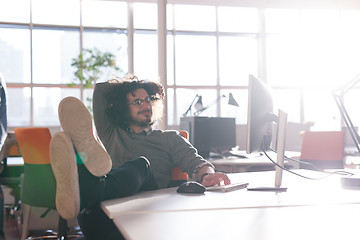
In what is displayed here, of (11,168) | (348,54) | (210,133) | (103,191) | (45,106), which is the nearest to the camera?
(103,191)

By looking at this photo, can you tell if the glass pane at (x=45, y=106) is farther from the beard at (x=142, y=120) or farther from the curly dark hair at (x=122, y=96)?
the beard at (x=142, y=120)

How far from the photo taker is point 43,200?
2520mm

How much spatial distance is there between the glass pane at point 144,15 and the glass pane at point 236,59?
4.99ft

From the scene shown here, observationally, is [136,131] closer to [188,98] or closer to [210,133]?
[210,133]

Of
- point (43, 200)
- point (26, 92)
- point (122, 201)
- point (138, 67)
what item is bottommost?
point (43, 200)

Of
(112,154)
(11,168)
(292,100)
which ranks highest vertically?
(292,100)

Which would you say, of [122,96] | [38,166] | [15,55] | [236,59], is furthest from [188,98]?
[122,96]

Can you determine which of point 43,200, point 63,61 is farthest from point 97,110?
point 63,61

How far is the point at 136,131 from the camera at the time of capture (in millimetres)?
2043

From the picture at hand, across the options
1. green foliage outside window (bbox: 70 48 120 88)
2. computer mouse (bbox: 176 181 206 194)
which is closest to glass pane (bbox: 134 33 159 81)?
green foliage outside window (bbox: 70 48 120 88)

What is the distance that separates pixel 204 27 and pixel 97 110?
6.35m

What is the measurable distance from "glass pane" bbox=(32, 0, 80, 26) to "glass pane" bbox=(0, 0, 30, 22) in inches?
5.1

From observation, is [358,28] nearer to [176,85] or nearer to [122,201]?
[176,85]

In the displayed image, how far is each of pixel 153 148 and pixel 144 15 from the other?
20.8 ft
